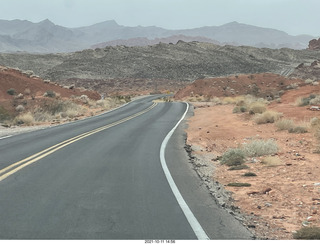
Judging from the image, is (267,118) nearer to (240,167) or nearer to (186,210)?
(240,167)

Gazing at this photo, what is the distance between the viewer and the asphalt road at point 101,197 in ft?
16.7

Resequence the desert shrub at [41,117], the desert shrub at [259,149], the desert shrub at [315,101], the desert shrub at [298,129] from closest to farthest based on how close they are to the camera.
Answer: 1. the desert shrub at [259,149]
2. the desert shrub at [298,129]
3. the desert shrub at [315,101]
4. the desert shrub at [41,117]

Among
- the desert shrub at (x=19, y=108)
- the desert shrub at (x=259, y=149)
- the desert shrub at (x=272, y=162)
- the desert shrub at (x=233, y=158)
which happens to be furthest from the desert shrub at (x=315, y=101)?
the desert shrub at (x=19, y=108)

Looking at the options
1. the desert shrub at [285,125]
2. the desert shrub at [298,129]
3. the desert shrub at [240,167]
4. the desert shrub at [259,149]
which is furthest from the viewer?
the desert shrub at [285,125]

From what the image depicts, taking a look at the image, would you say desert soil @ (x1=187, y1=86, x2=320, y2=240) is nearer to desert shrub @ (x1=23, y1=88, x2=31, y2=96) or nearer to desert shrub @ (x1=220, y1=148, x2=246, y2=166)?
desert shrub @ (x1=220, y1=148, x2=246, y2=166)

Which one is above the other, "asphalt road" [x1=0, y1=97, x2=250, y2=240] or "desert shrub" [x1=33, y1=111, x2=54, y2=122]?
"asphalt road" [x1=0, y1=97, x2=250, y2=240]

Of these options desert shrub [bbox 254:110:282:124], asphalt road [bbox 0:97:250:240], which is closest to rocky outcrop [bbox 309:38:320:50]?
desert shrub [bbox 254:110:282:124]

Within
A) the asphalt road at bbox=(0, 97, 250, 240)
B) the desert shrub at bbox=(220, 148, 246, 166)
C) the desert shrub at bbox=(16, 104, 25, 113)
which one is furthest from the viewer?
the desert shrub at bbox=(16, 104, 25, 113)

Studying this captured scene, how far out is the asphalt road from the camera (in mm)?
5090

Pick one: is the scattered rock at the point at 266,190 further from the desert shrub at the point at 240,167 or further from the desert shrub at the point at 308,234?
the desert shrub at the point at 308,234

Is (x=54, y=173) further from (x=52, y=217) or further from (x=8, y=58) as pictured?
(x=8, y=58)

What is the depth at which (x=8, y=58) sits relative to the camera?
382ft

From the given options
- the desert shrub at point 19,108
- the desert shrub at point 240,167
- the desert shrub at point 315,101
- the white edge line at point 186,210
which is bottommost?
the desert shrub at point 19,108
